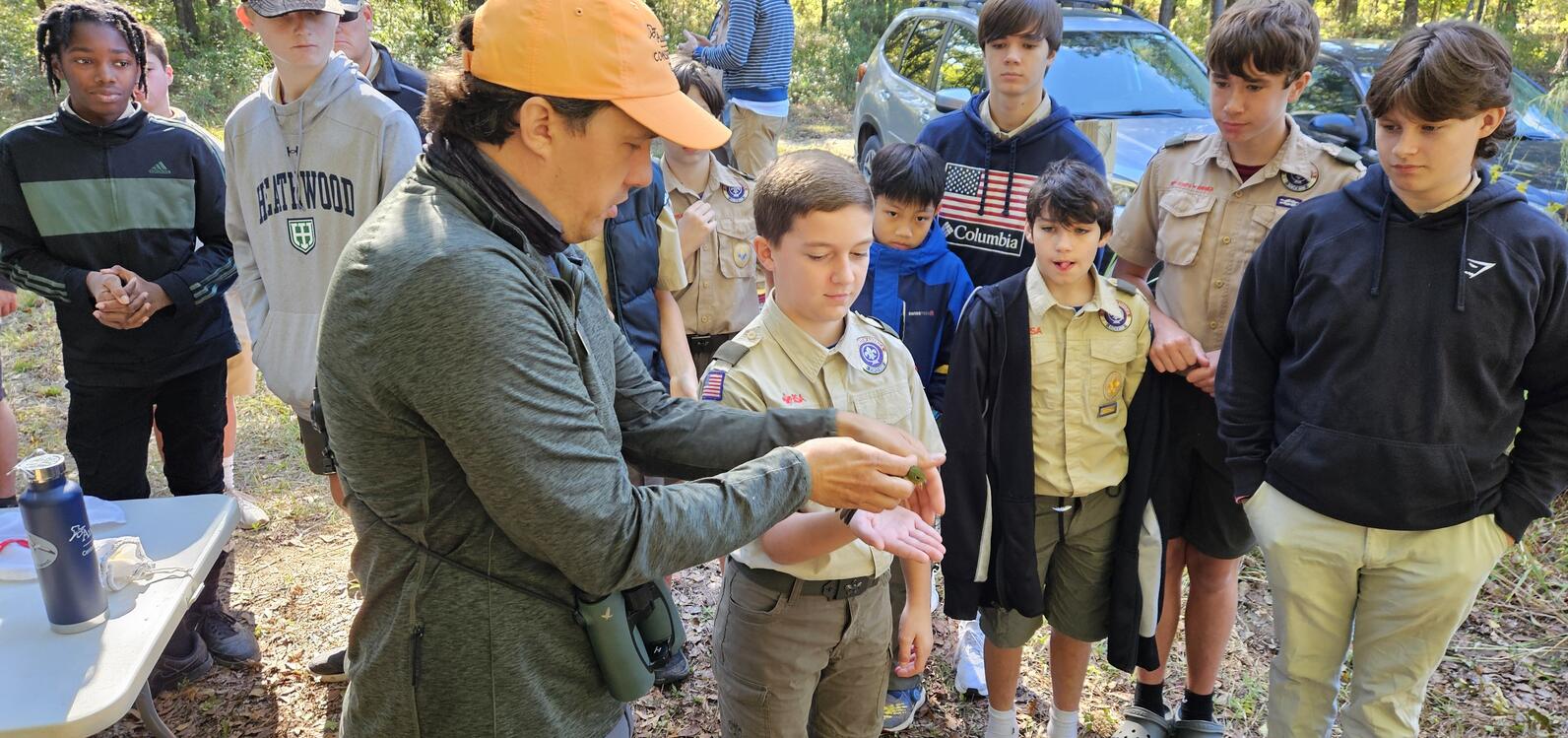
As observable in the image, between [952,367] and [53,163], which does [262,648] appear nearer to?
[53,163]

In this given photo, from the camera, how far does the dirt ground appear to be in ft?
10.8

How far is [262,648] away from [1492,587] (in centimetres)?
475

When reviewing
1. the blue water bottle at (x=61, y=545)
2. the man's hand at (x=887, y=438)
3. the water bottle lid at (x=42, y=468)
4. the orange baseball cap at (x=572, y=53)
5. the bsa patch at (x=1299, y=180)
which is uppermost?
the orange baseball cap at (x=572, y=53)

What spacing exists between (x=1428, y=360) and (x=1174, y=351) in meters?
0.60

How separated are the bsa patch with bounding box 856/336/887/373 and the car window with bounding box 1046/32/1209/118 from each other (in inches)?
169

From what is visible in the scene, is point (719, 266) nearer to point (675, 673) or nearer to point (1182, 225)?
point (675, 673)

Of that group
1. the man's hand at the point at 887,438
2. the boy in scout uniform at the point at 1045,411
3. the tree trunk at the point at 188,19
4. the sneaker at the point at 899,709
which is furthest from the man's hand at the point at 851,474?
the tree trunk at the point at 188,19

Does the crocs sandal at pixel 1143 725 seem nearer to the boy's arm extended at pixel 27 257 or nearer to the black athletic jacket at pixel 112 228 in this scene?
the black athletic jacket at pixel 112 228

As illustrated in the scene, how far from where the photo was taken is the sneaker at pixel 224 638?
353 cm

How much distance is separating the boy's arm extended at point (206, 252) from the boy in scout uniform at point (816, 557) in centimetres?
210

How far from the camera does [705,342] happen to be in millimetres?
3703

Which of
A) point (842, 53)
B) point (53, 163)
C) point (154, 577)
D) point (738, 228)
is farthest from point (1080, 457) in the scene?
point (842, 53)

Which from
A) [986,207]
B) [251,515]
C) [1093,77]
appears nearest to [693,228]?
[986,207]

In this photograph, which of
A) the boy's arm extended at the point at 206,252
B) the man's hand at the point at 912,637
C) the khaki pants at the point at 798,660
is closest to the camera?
the khaki pants at the point at 798,660
